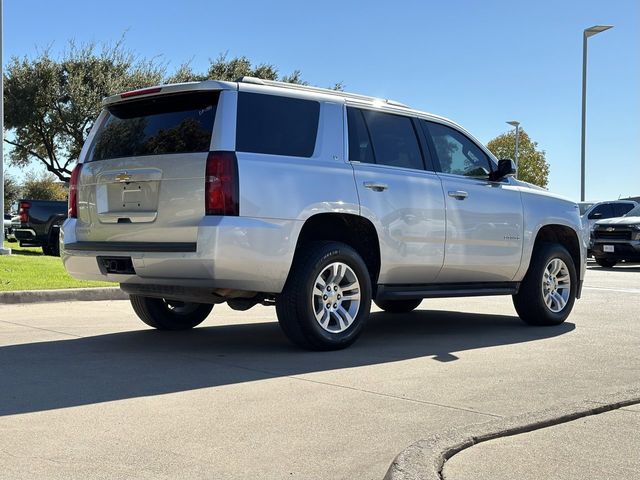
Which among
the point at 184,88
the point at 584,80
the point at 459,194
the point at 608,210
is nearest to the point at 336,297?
the point at 459,194

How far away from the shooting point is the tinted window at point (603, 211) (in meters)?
23.4

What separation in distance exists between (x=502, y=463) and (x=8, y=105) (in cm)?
3245

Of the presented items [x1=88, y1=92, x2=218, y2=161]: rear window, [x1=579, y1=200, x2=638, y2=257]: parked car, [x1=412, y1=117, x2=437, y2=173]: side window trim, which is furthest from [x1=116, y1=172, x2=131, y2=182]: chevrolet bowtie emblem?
[x1=579, y1=200, x2=638, y2=257]: parked car

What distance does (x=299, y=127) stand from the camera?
21.8ft

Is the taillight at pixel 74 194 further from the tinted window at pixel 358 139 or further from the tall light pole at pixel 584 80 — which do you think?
the tall light pole at pixel 584 80

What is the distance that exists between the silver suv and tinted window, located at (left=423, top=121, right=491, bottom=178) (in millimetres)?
20

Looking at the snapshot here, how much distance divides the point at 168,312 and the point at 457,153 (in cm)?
318

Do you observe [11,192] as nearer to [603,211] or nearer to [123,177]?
[603,211]

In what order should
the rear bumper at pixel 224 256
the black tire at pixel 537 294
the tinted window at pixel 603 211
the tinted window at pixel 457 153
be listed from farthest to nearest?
the tinted window at pixel 603 211, the black tire at pixel 537 294, the tinted window at pixel 457 153, the rear bumper at pixel 224 256

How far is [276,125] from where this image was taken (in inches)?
255

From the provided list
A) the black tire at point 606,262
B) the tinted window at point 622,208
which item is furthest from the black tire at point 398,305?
the tinted window at point 622,208

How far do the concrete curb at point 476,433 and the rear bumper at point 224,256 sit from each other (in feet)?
7.96

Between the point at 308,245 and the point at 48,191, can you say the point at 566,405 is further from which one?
the point at 48,191

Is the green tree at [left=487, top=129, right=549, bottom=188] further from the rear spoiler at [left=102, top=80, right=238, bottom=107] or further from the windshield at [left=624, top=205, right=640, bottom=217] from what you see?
the rear spoiler at [left=102, top=80, right=238, bottom=107]
